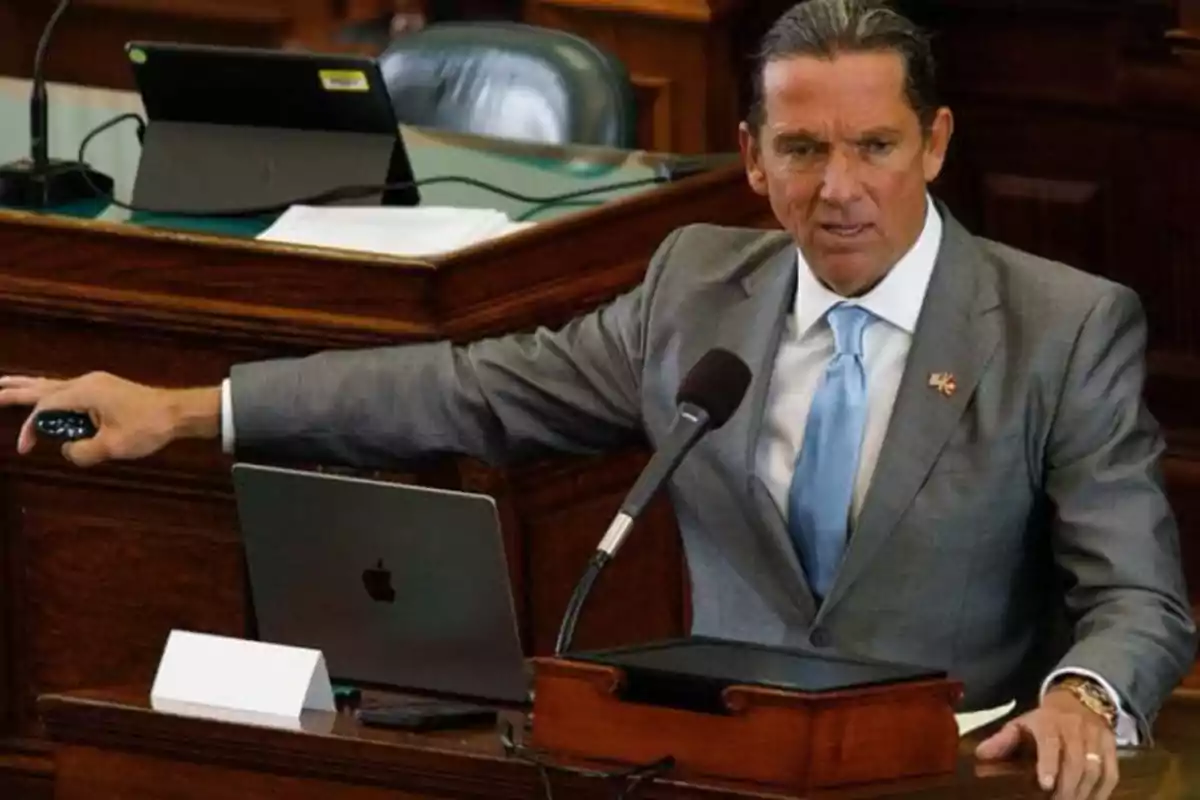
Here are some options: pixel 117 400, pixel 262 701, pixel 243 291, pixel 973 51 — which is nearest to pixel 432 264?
pixel 243 291

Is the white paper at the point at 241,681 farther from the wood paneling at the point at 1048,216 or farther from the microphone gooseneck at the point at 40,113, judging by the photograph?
the wood paneling at the point at 1048,216

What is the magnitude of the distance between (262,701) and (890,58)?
2.75 feet

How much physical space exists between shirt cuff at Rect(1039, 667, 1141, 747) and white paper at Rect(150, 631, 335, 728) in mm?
619

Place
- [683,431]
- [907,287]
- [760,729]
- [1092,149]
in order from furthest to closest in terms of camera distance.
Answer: [1092,149], [907,287], [683,431], [760,729]

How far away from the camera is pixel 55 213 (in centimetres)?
368

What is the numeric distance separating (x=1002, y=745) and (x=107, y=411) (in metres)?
1.06

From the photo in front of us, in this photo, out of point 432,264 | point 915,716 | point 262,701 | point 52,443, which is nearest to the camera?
point 915,716

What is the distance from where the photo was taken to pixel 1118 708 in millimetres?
2391

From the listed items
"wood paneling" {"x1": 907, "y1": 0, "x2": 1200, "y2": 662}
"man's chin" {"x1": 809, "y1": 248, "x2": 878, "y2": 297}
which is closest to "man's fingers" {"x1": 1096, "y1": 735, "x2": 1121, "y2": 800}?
"man's chin" {"x1": 809, "y1": 248, "x2": 878, "y2": 297}

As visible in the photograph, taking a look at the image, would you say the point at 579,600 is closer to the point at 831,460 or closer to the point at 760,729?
the point at 760,729

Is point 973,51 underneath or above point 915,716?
underneath

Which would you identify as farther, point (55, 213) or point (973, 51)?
point (973, 51)

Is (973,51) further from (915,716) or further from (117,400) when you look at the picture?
(915,716)

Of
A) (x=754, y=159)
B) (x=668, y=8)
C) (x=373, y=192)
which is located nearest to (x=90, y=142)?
(x=373, y=192)
